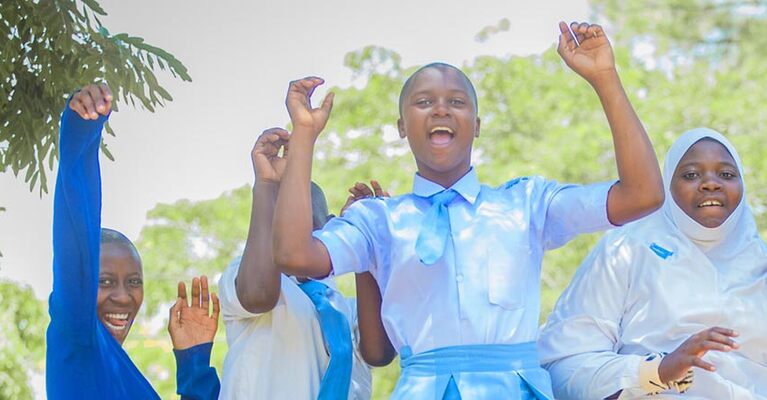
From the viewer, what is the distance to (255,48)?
1264 centimetres

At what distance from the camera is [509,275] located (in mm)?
3629

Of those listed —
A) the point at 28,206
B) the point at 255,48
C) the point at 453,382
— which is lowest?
the point at 453,382

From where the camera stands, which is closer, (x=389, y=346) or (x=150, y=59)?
(x=389, y=346)

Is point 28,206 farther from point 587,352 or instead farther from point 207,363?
point 587,352

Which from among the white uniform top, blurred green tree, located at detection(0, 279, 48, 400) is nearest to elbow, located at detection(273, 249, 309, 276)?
the white uniform top

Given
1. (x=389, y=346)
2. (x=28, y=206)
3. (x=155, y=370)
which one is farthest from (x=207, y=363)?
(x=155, y=370)

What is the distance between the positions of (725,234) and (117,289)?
2.35 meters

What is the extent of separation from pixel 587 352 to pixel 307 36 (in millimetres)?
9070

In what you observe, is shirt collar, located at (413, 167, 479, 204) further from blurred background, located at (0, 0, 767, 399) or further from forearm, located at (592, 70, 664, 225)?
blurred background, located at (0, 0, 767, 399)

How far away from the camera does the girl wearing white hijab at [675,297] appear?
4137mm

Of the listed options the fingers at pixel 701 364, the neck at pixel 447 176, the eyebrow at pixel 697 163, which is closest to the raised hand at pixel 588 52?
Result: the neck at pixel 447 176

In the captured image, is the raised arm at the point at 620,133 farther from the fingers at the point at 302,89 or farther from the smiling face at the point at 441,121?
the fingers at the point at 302,89

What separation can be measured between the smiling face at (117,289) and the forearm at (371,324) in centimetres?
97

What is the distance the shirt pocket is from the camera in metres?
3.59
